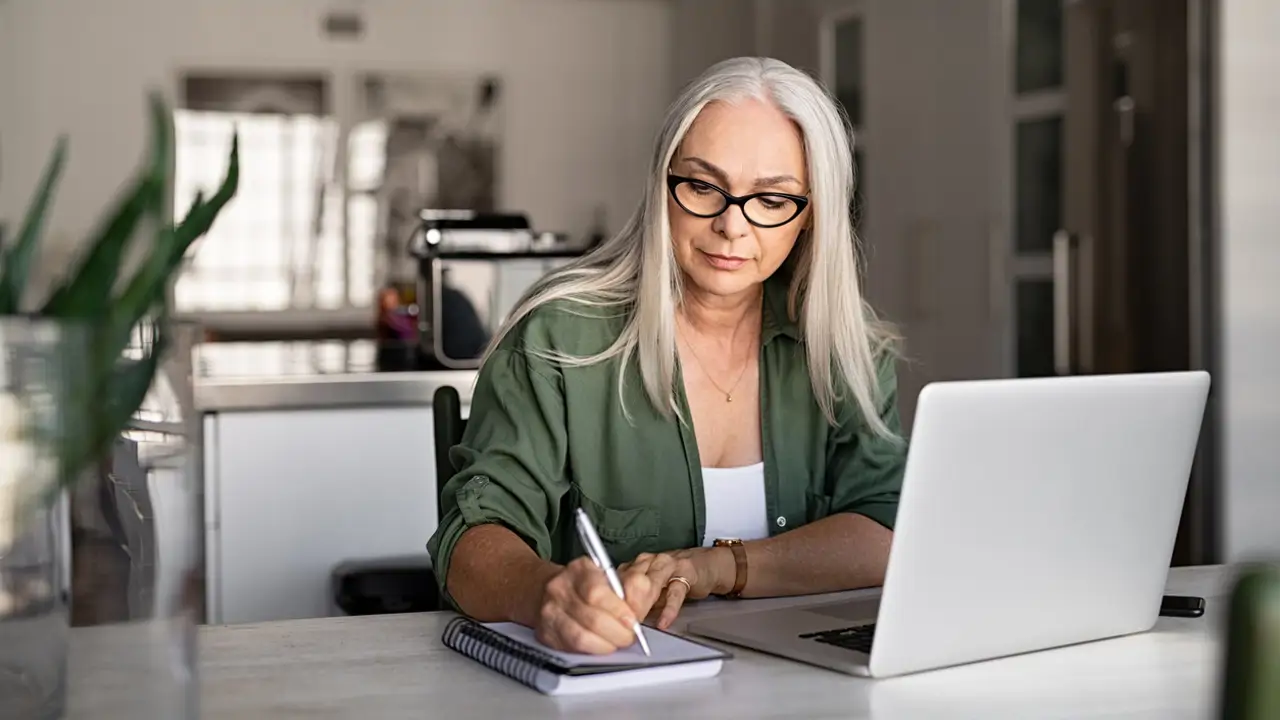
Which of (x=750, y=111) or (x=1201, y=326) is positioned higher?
(x=750, y=111)

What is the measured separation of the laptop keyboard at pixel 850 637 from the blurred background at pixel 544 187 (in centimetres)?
56

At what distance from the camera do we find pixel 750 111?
165 centimetres

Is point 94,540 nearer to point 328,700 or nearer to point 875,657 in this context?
point 328,700

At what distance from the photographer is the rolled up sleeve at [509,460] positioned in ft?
4.91

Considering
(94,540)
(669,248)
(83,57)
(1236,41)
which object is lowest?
(94,540)

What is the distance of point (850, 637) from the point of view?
1.22 m

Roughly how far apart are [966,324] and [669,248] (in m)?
3.22

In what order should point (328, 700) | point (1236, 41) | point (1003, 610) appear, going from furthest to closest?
point (1236, 41) → point (1003, 610) → point (328, 700)

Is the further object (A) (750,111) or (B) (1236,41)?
(B) (1236,41)

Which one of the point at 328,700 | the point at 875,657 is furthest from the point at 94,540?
the point at 875,657

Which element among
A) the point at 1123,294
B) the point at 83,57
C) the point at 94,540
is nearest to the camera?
the point at 94,540

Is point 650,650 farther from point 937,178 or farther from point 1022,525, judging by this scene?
point 937,178

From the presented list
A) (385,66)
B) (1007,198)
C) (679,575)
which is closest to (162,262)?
(679,575)

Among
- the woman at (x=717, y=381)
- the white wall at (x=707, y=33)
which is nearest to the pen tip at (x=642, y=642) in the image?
the woman at (x=717, y=381)
